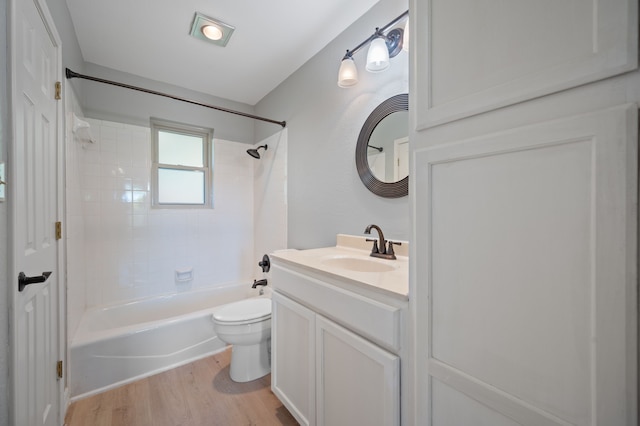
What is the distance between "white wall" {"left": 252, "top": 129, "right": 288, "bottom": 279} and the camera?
2539mm

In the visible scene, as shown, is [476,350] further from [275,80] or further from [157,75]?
[157,75]

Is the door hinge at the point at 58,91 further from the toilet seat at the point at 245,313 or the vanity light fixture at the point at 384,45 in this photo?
the vanity light fixture at the point at 384,45

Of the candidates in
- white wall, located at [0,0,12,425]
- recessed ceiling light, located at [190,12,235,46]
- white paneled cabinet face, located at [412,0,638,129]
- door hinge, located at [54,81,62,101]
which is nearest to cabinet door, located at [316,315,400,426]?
white paneled cabinet face, located at [412,0,638,129]

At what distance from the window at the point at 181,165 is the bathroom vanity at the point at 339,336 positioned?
5.85 ft

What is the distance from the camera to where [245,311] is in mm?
1921

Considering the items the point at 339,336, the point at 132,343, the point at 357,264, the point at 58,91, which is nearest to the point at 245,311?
the point at 132,343

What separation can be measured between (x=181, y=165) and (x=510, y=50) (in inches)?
115

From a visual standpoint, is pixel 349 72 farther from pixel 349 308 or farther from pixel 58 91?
pixel 58 91

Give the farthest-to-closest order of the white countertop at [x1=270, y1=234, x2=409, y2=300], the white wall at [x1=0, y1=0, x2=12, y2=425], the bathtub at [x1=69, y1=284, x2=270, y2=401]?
the bathtub at [x1=69, y1=284, x2=270, y2=401]
the white countertop at [x1=270, y1=234, x2=409, y2=300]
the white wall at [x1=0, y1=0, x2=12, y2=425]

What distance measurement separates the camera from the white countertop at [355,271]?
0.91 meters

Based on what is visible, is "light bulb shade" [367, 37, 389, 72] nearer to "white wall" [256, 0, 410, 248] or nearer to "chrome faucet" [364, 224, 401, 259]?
"white wall" [256, 0, 410, 248]

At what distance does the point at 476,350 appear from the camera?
2.12ft

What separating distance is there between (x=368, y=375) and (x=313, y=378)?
379 millimetres

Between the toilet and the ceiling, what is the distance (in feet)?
6.55
